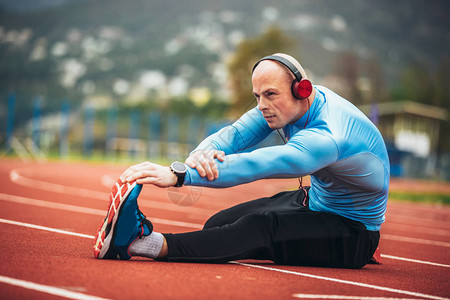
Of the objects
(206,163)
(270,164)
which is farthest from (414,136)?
(206,163)

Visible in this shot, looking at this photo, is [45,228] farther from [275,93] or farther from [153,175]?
[275,93]

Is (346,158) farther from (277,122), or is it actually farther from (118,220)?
(118,220)

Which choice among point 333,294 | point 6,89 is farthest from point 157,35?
point 333,294

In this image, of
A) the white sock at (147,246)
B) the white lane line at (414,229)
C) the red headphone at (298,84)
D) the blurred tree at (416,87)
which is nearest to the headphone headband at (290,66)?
the red headphone at (298,84)

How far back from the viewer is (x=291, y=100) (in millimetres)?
3488

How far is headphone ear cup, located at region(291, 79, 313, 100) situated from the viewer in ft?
11.2

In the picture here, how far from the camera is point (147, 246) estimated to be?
11.1 ft

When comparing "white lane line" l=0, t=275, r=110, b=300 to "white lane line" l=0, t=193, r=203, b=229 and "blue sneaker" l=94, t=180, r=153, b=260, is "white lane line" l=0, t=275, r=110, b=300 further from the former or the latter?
"white lane line" l=0, t=193, r=203, b=229

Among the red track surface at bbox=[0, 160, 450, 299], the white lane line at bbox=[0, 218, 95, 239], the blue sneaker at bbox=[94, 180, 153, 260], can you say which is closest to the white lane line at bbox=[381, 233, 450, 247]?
the red track surface at bbox=[0, 160, 450, 299]

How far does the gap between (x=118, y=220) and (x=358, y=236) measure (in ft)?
5.33

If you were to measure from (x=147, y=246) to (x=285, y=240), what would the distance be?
0.91 m

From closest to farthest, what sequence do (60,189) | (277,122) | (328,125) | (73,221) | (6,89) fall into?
(328,125) < (277,122) < (73,221) < (60,189) < (6,89)

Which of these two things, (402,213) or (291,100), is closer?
(291,100)

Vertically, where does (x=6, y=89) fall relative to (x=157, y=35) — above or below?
below
